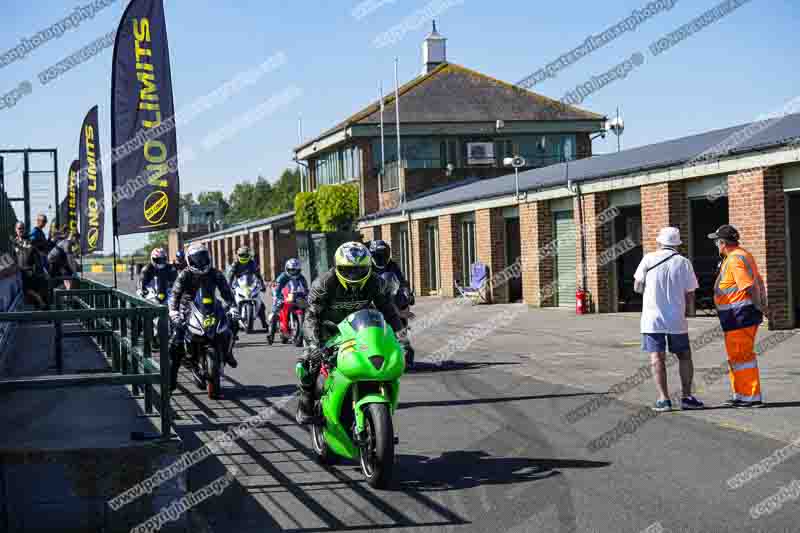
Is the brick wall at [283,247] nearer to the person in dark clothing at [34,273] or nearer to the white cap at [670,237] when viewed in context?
the person in dark clothing at [34,273]

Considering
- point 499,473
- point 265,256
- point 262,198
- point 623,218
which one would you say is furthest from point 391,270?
point 262,198

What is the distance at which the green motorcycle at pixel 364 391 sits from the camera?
6.94 meters

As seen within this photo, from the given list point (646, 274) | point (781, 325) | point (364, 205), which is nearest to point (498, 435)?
point (646, 274)

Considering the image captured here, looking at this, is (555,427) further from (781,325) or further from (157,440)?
(781,325)

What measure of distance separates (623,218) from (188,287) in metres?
19.3

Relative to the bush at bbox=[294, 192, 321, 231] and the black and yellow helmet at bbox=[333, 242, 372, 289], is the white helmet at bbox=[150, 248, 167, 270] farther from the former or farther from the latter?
the bush at bbox=[294, 192, 321, 231]

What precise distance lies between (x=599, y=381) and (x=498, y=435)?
13.1ft

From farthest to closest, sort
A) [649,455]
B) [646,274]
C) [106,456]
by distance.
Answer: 1. [646,274]
2. [649,455]
3. [106,456]

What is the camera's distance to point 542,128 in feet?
173

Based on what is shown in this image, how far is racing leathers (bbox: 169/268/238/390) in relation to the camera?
12.2 m

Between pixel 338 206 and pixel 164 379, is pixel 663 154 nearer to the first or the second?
Result: pixel 164 379

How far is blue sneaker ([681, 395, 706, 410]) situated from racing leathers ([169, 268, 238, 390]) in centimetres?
542

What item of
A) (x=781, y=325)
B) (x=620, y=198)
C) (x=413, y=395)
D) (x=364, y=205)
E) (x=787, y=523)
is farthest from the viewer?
(x=364, y=205)

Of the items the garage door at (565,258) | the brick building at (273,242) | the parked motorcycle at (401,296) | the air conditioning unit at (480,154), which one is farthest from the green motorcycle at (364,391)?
the brick building at (273,242)
